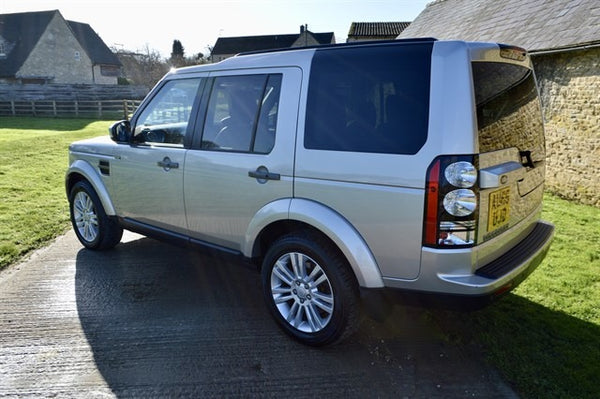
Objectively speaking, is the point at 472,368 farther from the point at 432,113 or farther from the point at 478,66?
the point at 478,66

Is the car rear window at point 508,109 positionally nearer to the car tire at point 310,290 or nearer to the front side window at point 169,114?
the car tire at point 310,290

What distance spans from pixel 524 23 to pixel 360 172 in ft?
31.5

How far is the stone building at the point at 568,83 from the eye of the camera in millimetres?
7527

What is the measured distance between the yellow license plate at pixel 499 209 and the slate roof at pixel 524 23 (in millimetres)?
6094

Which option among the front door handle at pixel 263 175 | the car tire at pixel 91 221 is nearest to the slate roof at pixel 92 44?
the car tire at pixel 91 221

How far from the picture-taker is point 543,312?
3.60m

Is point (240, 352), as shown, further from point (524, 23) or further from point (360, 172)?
point (524, 23)

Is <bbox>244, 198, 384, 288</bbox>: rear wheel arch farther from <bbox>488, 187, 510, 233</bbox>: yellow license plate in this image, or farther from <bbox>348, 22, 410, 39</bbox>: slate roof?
<bbox>348, 22, 410, 39</bbox>: slate roof

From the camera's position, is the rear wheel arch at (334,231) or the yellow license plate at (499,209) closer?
the yellow license plate at (499,209)

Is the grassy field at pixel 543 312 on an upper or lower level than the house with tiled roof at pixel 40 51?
lower

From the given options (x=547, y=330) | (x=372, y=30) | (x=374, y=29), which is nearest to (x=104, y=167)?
(x=547, y=330)

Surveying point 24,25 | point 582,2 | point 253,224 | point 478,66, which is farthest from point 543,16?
point 24,25

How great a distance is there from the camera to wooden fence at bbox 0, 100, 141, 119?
86.2 ft

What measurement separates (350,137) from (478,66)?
851 mm
